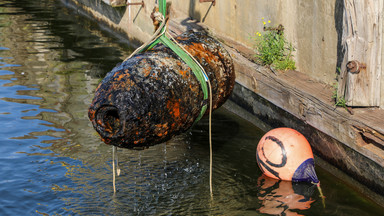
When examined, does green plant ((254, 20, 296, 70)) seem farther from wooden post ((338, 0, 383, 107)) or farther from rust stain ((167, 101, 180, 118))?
rust stain ((167, 101, 180, 118))

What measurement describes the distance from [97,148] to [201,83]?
2533mm

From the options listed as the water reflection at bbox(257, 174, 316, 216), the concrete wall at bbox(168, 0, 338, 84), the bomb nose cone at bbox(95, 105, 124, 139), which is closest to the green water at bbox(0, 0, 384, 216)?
the water reflection at bbox(257, 174, 316, 216)

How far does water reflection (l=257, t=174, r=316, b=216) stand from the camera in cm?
665

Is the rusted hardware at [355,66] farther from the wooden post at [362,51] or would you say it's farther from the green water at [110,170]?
the green water at [110,170]

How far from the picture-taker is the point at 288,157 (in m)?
7.02

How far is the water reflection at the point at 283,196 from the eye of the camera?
262 inches

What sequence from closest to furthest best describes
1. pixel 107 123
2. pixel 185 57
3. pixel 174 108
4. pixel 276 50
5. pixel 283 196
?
pixel 107 123 < pixel 174 108 < pixel 185 57 < pixel 283 196 < pixel 276 50

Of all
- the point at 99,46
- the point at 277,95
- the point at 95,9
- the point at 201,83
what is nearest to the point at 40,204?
the point at 201,83

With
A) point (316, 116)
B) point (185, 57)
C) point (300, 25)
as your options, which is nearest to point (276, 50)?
point (300, 25)

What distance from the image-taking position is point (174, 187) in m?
7.26

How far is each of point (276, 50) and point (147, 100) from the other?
339cm

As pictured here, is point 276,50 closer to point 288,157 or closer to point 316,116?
point 316,116

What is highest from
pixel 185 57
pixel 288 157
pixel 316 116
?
pixel 185 57

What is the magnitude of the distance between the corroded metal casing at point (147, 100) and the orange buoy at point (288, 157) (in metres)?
1.08
